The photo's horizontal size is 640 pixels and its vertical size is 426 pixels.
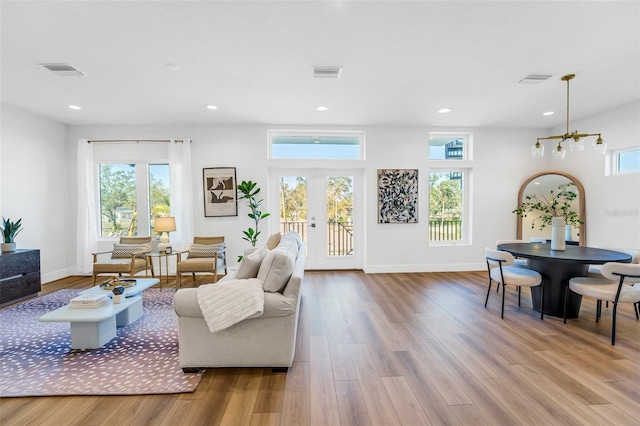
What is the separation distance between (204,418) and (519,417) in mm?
1896

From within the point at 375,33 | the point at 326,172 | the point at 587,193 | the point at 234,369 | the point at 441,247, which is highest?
the point at 375,33

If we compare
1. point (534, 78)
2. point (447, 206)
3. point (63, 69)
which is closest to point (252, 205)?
point (63, 69)

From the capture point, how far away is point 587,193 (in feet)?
16.4

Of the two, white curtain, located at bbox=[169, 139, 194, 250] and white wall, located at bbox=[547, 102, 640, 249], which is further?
white curtain, located at bbox=[169, 139, 194, 250]

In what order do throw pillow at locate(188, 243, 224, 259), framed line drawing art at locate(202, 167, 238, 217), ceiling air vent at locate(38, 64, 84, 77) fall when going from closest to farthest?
ceiling air vent at locate(38, 64, 84, 77), throw pillow at locate(188, 243, 224, 259), framed line drawing art at locate(202, 167, 238, 217)

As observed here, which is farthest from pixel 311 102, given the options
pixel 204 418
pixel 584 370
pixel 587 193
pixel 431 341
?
pixel 587 193

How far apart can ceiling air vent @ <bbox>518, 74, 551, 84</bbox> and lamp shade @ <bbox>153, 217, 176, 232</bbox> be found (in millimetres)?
5337

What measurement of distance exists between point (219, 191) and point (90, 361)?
3392 millimetres

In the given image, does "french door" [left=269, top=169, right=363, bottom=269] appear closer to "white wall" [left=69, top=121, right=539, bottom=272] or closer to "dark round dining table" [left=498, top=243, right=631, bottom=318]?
"white wall" [left=69, top=121, right=539, bottom=272]

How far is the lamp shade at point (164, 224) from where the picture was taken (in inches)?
191

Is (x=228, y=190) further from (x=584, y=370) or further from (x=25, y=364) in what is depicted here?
(x=584, y=370)

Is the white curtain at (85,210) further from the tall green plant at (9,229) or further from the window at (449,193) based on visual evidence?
the window at (449,193)

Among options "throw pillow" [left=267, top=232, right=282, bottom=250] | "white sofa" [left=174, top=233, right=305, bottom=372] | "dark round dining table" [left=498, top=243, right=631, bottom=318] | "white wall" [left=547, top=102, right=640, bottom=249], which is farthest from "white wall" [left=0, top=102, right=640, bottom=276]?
"white sofa" [left=174, top=233, right=305, bottom=372]

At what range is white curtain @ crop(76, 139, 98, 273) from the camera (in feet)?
17.2
